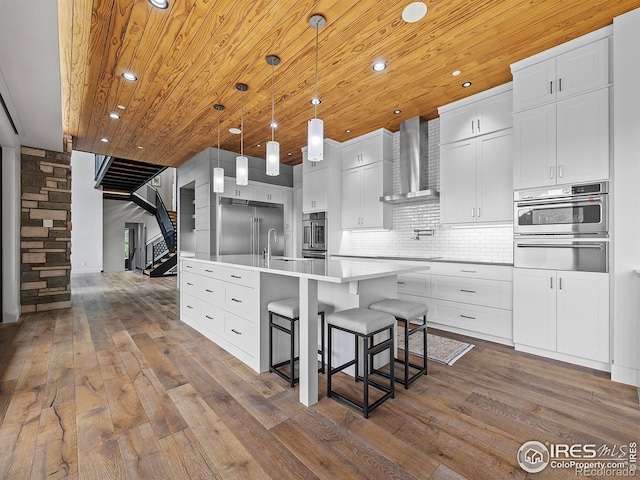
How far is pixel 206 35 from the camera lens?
2502mm

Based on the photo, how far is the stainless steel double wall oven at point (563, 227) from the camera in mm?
2545

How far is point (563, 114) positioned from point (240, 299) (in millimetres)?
3377

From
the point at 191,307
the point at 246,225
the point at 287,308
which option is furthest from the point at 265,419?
the point at 246,225

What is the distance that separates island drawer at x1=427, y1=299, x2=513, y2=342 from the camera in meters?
3.19

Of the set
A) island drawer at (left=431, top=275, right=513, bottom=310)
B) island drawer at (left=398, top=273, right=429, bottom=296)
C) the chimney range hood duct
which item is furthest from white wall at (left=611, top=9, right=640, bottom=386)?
the chimney range hood duct

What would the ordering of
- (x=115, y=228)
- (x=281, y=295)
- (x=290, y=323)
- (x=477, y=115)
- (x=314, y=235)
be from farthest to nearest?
1. (x=115, y=228)
2. (x=314, y=235)
3. (x=477, y=115)
4. (x=281, y=295)
5. (x=290, y=323)

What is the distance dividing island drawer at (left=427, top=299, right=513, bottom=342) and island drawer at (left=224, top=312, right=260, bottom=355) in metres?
2.31

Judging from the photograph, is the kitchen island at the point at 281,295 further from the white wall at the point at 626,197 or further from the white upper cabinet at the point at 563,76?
the white upper cabinet at the point at 563,76

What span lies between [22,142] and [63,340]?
3078 mm

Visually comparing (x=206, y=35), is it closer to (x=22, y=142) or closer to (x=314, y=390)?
(x=314, y=390)

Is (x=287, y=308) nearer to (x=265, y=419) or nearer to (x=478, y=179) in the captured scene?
(x=265, y=419)

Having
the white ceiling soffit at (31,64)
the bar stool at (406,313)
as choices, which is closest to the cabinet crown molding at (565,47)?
the bar stool at (406,313)

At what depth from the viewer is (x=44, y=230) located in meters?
4.73

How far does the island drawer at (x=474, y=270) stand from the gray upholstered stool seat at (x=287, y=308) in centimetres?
185
